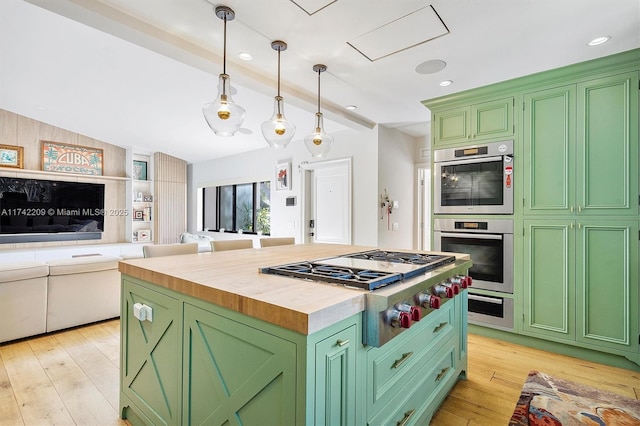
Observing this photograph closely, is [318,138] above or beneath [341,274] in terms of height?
above

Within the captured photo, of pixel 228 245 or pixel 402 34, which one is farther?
pixel 228 245

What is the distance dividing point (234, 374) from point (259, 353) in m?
0.18

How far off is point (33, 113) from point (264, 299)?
673 centimetres

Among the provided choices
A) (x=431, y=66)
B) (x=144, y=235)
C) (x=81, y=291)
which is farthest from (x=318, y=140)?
(x=144, y=235)

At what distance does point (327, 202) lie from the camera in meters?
4.93

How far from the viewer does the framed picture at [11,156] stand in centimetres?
540

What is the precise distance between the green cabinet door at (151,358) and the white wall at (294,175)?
125 inches

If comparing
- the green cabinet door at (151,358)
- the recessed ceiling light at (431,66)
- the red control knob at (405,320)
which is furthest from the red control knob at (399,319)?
the recessed ceiling light at (431,66)

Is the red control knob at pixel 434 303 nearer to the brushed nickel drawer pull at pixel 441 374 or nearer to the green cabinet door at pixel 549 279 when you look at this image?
the brushed nickel drawer pull at pixel 441 374

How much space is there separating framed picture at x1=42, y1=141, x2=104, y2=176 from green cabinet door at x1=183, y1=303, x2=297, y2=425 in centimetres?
652

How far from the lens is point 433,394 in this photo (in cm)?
173

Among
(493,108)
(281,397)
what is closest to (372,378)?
(281,397)

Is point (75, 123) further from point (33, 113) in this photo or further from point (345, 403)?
point (345, 403)

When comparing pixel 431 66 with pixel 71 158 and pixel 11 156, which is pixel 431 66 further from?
pixel 11 156
